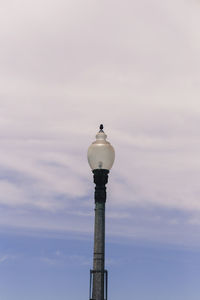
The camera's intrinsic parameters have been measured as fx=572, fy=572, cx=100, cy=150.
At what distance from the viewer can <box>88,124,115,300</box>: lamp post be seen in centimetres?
1630

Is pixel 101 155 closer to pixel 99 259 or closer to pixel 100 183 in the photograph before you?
pixel 100 183

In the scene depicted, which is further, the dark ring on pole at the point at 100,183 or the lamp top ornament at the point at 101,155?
the lamp top ornament at the point at 101,155

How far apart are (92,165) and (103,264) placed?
2963 millimetres

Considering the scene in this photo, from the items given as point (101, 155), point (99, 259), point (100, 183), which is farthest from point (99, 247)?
point (101, 155)

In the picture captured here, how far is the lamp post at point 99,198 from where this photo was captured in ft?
53.5

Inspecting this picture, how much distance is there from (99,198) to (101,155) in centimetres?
130

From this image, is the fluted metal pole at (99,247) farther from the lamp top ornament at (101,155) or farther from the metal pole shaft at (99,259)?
the lamp top ornament at (101,155)

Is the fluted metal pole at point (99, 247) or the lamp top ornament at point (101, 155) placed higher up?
the lamp top ornament at point (101, 155)

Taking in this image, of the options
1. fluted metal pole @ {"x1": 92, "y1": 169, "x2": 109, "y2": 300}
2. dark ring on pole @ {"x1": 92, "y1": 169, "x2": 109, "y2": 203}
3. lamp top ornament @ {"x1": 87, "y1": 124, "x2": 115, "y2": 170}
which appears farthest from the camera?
lamp top ornament @ {"x1": 87, "y1": 124, "x2": 115, "y2": 170}

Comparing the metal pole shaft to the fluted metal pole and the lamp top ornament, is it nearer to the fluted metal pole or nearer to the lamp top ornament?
the fluted metal pole

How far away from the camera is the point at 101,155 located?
1712 cm

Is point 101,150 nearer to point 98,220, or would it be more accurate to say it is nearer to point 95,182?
point 95,182

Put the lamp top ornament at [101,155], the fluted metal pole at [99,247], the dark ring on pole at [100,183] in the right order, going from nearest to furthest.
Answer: the fluted metal pole at [99,247]
the dark ring on pole at [100,183]
the lamp top ornament at [101,155]

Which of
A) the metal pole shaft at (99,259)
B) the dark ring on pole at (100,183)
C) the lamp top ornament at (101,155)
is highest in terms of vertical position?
Result: the lamp top ornament at (101,155)
